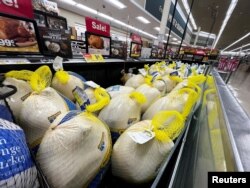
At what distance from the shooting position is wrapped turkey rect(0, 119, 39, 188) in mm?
321

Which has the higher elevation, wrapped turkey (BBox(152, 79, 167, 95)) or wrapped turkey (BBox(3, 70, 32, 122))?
wrapped turkey (BBox(3, 70, 32, 122))

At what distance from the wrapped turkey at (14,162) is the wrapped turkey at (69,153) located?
70 mm

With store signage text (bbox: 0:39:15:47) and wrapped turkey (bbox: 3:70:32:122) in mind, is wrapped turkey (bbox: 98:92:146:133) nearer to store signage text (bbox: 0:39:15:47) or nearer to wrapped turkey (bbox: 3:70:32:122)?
wrapped turkey (bbox: 3:70:32:122)

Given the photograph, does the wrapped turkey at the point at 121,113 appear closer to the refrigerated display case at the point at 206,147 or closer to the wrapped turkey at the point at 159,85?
the refrigerated display case at the point at 206,147

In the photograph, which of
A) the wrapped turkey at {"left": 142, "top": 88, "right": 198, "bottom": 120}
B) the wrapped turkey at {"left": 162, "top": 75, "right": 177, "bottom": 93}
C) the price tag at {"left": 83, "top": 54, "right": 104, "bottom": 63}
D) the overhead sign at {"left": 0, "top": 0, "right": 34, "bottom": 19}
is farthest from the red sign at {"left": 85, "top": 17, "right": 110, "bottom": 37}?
the wrapped turkey at {"left": 142, "top": 88, "right": 198, "bottom": 120}

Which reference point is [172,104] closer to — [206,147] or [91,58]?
[206,147]

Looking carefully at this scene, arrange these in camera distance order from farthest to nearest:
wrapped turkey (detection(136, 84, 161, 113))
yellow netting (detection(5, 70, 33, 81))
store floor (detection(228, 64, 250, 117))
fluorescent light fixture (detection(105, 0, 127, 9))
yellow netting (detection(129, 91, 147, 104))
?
fluorescent light fixture (detection(105, 0, 127, 9)) → store floor (detection(228, 64, 250, 117)) → wrapped turkey (detection(136, 84, 161, 113)) → yellow netting (detection(129, 91, 147, 104)) → yellow netting (detection(5, 70, 33, 81))

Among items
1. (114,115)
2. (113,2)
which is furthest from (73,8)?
(114,115)

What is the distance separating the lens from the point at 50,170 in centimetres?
46

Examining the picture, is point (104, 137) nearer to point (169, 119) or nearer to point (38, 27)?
point (169, 119)

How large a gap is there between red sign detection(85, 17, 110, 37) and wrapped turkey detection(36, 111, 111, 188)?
106cm

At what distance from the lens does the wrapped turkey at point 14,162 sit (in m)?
0.32

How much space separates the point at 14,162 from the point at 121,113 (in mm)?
508

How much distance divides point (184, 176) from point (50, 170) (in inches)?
21.7
